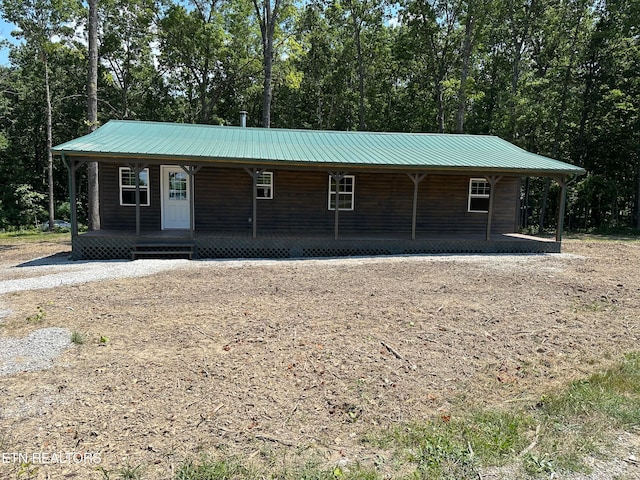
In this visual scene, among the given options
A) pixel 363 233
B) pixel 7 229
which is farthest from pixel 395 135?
pixel 7 229

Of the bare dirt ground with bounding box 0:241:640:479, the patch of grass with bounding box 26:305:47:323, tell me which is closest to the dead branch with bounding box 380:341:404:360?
the bare dirt ground with bounding box 0:241:640:479

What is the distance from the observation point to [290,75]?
20.1 m

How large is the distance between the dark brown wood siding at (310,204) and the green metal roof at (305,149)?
886 millimetres

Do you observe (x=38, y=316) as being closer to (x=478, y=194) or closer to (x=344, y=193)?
(x=344, y=193)

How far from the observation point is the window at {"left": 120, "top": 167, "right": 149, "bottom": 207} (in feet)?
41.6

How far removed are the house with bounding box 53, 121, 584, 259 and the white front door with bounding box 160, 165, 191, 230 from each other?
0.03 m

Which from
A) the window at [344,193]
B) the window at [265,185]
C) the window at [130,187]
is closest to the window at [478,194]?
the window at [344,193]

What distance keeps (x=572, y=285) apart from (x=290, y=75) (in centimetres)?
1611

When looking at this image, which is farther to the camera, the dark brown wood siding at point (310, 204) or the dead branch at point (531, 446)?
the dark brown wood siding at point (310, 204)

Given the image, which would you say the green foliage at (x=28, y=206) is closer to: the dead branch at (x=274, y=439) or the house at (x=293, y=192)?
the house at (x=293, y=192)

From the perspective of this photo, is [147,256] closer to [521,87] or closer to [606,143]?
[521,87]

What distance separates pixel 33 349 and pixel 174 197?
28.9 ft

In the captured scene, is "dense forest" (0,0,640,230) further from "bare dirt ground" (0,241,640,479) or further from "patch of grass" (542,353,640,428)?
"patch of grass" (542,353,640,428)

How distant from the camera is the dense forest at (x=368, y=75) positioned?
21391 millimetres
